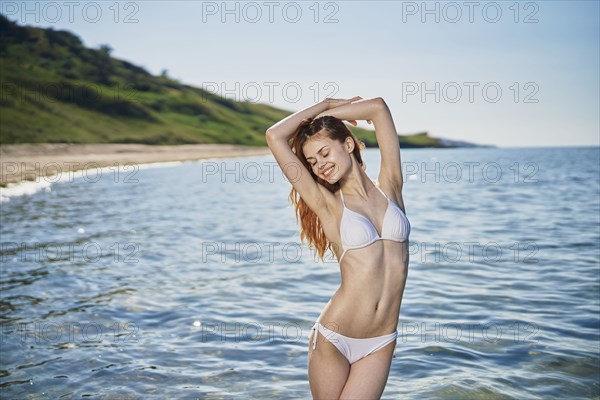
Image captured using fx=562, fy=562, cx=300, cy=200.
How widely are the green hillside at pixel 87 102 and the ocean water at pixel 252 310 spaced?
3280 centimetres

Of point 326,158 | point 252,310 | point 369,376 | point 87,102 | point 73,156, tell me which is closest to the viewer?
point 369,376

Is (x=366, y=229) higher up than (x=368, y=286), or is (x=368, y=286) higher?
(x=366, y=229)

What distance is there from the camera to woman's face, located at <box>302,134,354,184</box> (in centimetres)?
412

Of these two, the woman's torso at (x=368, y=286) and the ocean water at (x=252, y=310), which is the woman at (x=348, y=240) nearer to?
the woman's torso at (x=368, y=286)

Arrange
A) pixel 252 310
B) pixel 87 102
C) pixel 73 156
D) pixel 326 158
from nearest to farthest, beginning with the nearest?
pixel 326 158
pixel 252 310
pixel 73 156
pixel 87 102

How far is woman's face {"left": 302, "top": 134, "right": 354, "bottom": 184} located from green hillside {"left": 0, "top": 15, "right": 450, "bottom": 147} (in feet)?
144

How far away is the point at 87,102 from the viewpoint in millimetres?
77875

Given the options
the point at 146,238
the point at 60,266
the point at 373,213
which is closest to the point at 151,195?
the point at 146,238

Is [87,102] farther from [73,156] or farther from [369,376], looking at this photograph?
[369,376]

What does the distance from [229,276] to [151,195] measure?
19567mm

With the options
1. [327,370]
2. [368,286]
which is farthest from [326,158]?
[327,370]

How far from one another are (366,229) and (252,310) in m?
6.54

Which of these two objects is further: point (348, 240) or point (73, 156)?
point (73, 156)

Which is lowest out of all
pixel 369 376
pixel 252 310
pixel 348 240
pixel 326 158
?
pixel 252 310
